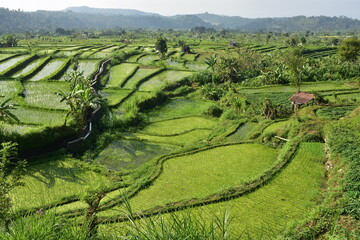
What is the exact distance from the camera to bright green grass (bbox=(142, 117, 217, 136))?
69.5ft

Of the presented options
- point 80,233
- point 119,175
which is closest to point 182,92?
point 119,175

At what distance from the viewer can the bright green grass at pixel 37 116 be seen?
18.5 m

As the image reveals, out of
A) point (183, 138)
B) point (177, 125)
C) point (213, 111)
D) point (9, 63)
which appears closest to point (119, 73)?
point (9, 63)

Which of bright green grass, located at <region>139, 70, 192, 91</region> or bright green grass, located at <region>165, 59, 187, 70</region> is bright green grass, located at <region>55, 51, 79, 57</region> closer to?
bright green grass, located at <region>165, 59, 187, 70</region>

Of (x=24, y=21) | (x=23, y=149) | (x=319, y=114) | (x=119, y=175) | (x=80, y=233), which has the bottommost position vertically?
(x=119, y=175)

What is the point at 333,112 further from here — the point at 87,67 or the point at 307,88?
the point at 87,67

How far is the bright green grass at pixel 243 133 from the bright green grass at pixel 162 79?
13581mm

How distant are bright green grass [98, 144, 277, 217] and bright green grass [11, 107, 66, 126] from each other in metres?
8.80

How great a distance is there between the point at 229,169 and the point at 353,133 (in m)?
6.30

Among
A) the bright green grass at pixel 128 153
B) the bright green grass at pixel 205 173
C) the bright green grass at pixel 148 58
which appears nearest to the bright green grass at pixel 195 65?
the bright green grass at pixel 148 58

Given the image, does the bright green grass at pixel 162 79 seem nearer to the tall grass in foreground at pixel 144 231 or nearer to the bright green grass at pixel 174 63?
the bright green grass at pixel 174 63

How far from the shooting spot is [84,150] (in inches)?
683

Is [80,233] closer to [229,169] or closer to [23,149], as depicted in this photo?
[229,169]

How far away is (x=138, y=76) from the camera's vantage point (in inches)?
1425
